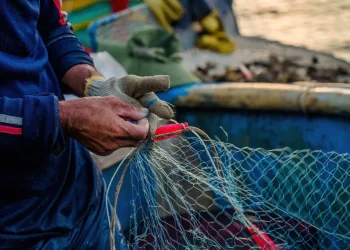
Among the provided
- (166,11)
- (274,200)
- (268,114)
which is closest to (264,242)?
(274,200)

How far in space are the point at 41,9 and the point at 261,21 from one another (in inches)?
290

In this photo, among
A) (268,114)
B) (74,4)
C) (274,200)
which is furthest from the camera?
(74,4)

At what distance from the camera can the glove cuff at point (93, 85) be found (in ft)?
5.61

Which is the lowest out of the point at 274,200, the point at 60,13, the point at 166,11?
the point at 166,11

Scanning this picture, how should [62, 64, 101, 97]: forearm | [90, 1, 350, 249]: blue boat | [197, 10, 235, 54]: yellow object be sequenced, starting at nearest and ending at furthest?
[62, 64, 101, 97]: forearm < [90, 1, 350, 249]: blue boat < [197, 10, 235, 54]: yellow object

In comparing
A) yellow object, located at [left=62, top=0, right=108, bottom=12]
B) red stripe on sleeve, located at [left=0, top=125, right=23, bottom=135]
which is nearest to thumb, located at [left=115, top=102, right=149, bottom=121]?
red stripe on sleeve, located at [left=0, top=125, right=23, bottom=135]

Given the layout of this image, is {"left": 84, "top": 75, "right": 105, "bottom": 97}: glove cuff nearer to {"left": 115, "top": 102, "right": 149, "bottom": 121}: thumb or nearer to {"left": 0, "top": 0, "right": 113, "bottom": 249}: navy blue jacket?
{"left": 0, "top": 0, "right": 113, "bottom": 249}: navy blue jacket

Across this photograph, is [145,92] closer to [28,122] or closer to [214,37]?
[28,122]

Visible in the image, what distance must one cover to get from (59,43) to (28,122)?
23.1 inches

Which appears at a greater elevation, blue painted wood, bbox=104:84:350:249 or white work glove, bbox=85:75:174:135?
white work glove, bbox=85:75:174:135

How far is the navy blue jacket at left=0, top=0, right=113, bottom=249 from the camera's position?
1372mm

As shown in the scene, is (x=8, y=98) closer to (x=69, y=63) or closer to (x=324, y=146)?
(x=69, y=63)

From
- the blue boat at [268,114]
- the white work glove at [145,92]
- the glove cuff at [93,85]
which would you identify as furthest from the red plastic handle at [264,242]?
the blue boat at [268,114]

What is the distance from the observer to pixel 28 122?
1360mm
